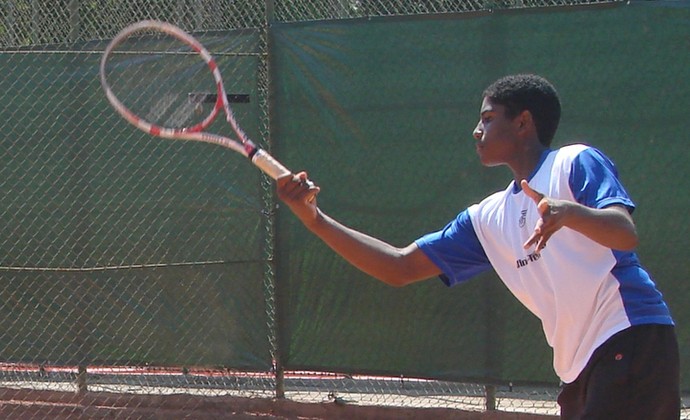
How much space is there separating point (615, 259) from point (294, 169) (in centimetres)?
312

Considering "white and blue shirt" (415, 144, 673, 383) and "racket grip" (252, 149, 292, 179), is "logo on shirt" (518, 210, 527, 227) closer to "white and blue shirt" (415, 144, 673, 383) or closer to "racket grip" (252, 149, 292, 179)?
"white and blue shirt" (415, 144, 673, 383)

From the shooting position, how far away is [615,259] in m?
3.18

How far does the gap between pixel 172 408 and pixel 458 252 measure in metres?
3.16

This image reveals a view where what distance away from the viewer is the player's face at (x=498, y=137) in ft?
11.3

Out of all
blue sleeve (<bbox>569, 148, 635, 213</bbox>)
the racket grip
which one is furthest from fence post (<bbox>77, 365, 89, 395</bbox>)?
blue sleeve (<bbox>569, 148, 635, 213</bbox>)

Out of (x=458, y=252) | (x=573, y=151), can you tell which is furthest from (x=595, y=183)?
(x=458, y=252)

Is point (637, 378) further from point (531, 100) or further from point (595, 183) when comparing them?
point (531, 100)

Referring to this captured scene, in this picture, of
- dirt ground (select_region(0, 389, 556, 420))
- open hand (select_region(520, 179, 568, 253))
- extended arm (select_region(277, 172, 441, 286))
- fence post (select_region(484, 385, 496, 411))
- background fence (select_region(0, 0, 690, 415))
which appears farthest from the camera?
dirt ground (select_region(0, 389, 556, 420))

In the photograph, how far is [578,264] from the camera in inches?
126

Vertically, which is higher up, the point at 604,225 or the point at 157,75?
the point at 157,75

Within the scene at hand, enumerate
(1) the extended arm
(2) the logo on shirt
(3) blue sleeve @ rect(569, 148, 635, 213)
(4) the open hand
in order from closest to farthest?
(4) the open hand → (3) blue sleeve @ rect(569, 148, 635, 213) → (2) the logo on shirt → (1) the extended arm

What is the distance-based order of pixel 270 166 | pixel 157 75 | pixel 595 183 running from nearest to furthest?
pixel 595 183
pixel 270 166
pixel 157 75

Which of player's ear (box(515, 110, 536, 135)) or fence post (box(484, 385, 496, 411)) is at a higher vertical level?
player's ear (box(515, 110, 536, 135))

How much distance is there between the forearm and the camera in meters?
2.81
